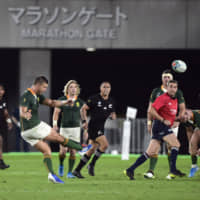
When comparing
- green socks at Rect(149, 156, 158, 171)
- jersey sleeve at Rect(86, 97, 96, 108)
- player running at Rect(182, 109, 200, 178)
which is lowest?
green socks at Rect(149, 156, 158, 171)

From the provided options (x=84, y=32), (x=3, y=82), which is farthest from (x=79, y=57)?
(x=84, y=32)

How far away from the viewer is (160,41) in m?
24.2

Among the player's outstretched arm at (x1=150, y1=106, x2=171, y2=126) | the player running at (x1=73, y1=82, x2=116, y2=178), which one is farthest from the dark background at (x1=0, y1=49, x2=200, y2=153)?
the player's outstretched arm at (x1=150, y1=106, x2=171, y2=126)

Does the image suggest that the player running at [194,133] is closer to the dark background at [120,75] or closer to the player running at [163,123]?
the player running at [163,123]

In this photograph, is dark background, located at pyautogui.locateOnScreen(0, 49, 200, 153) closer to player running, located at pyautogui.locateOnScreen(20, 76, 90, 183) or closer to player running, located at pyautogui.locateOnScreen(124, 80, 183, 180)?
player running, located at pyautogui.locateOnScreen(124, 80, 183, 180)

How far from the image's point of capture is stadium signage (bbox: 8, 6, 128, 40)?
77.7ft

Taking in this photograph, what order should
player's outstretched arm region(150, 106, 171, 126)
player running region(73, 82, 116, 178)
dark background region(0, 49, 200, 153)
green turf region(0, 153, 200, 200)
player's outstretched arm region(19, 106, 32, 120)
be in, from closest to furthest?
1. green turf region(0, 153, 200, 200)
2. player's outstretched arm region(19, 106, 32, 120)
3. player's outstretched arm region(150, 106, 171, 126)
4. player running region(73, 82, 116, 178)
5. dark background region(0, 49, 200, 153)

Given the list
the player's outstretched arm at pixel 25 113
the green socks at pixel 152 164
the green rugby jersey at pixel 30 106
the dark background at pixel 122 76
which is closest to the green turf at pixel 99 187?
the green socks at pixel 152 164

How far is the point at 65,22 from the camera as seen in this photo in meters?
23.8

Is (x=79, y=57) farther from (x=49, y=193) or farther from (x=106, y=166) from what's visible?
(x=49, y=193)

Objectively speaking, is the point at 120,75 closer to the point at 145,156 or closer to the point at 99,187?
the point at 145,156

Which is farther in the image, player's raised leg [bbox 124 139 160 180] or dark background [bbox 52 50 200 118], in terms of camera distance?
dark background [bbox 52 50 200 118]

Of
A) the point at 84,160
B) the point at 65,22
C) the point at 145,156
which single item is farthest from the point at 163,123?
the point at 65,22

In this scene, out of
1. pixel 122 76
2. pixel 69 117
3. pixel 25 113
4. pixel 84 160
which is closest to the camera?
pixel 25 113
